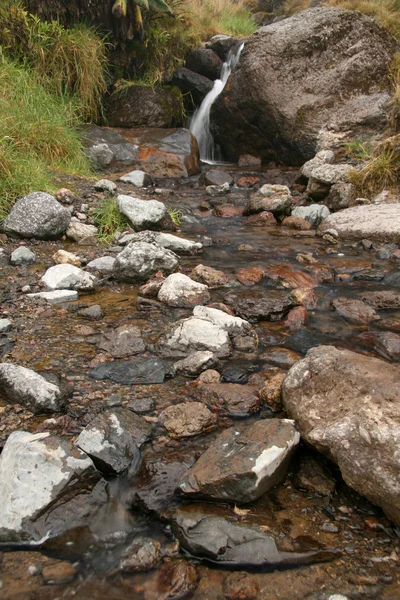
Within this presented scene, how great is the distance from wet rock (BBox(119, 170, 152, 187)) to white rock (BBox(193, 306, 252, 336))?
14.7 ft

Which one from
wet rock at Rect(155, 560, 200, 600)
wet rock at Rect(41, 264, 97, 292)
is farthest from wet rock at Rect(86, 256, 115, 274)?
wet rock at Rect(155, 560, 200, 600)

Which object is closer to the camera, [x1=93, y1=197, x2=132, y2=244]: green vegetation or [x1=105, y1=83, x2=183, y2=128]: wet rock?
[x1=93, y1=197, x2=132, y2=244]: green vegetation

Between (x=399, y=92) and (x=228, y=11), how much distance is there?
9.04 meters

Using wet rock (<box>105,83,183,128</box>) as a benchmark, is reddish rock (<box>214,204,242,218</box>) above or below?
below

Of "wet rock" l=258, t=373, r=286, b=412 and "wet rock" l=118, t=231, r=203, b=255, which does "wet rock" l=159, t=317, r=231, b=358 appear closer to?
"wet rock" l=258, t=373, r=286, b=412

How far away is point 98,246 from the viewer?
4734mm

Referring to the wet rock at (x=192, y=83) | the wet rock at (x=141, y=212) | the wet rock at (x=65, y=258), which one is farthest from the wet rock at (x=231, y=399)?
the wet rock at (x=192, y=83)

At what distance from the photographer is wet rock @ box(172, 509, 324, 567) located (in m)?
1.57

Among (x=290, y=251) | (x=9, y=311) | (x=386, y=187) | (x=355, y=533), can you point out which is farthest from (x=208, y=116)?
(x=355, y=533)

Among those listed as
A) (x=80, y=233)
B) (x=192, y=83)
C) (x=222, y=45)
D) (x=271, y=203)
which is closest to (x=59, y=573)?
(x=80, y=233)

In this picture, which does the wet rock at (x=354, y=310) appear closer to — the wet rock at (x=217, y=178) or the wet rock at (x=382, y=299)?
the wet rock at (x=382, y=299)

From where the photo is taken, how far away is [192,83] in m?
10.1

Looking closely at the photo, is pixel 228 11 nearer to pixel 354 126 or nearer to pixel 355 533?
pixel 354 126

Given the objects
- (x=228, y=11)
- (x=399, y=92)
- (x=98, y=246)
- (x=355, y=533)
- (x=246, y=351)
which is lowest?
(x=98, y=246)
